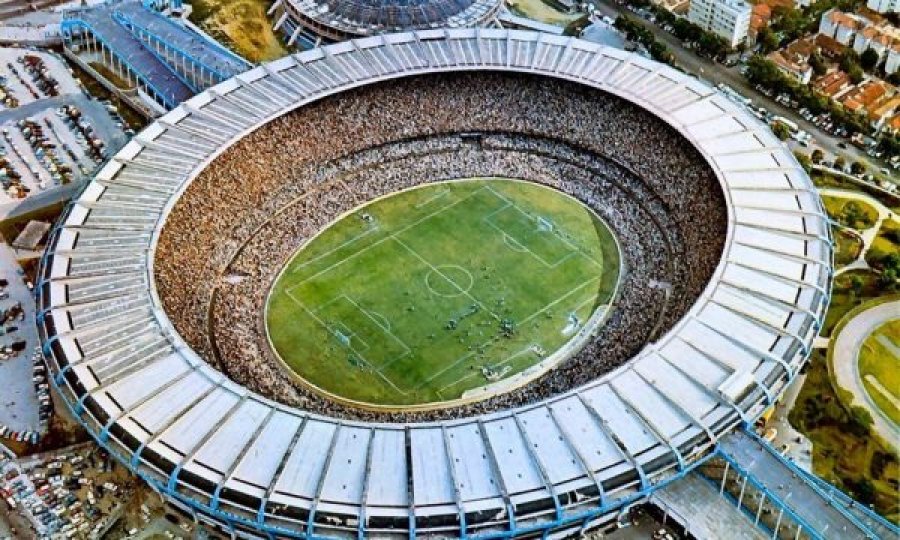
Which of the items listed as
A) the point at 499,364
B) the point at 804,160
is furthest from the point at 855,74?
the point at 499,364

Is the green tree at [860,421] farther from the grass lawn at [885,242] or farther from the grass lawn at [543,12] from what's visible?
the grass lawn at [543,12]

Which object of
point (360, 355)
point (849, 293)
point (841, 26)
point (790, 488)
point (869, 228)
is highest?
point (841, 26)

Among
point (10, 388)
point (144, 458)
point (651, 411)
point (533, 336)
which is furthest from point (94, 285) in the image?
point (651, 411)

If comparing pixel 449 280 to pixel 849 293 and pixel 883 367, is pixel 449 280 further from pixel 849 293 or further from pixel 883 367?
pixel 883 367

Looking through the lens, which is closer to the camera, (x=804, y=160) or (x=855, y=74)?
(x=804, y=160)

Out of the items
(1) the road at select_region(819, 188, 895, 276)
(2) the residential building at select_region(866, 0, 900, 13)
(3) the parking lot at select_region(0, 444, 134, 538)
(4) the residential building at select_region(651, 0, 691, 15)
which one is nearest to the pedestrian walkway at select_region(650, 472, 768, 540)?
(1) the road at select_region(819, 188, 895, 276)

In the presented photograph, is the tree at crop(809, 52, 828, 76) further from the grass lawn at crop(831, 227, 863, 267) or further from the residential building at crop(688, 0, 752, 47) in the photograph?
the grass lawn at crop(831, 227, 863, 267)

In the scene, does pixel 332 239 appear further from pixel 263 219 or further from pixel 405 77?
pixel 405 77

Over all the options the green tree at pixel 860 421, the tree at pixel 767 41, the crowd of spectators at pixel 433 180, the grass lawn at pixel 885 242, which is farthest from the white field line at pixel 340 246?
the tree at pixel 767 41
